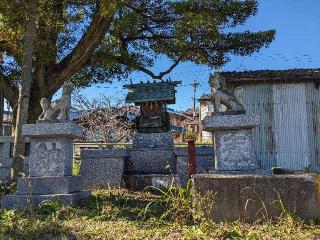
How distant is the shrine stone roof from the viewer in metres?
13.1

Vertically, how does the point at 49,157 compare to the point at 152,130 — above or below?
below

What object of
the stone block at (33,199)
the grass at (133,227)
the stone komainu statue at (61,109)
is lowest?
the grass at (133,227)

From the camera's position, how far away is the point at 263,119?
15555 mm

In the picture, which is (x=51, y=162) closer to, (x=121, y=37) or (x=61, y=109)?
(x=61, y=109)

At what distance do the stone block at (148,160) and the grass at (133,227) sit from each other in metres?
4.99

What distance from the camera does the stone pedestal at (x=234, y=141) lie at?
751 cm

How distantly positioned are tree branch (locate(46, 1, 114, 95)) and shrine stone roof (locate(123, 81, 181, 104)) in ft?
6.45

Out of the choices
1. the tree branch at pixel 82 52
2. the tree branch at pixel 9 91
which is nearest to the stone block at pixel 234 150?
the tree branch at pixel 82 52

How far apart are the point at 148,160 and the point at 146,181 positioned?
109 centimetres

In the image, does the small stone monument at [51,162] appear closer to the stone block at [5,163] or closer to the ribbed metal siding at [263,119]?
the stone block at [5,163]

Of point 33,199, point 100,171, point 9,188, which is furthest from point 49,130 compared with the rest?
point 100,171

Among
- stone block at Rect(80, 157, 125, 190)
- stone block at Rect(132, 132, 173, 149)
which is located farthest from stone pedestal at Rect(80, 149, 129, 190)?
stone block at Rect(132, 132, 173, 149)

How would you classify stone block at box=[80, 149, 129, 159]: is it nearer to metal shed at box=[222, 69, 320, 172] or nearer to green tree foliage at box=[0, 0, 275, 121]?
green tree foliage at box=[0, 0, 275, 121]

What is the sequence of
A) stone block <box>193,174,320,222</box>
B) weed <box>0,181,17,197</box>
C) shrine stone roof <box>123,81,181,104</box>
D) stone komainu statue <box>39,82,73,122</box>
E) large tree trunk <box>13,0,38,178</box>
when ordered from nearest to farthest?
stone block <box>193,174,320,222</box> → stone komainu statue <box>39,82,73,122</box> → weed <box>0,181,17,197</box> → large tree trunk <box>13,0,38,178</box> → shrine stone roof <box>123,81,181,104</box>
